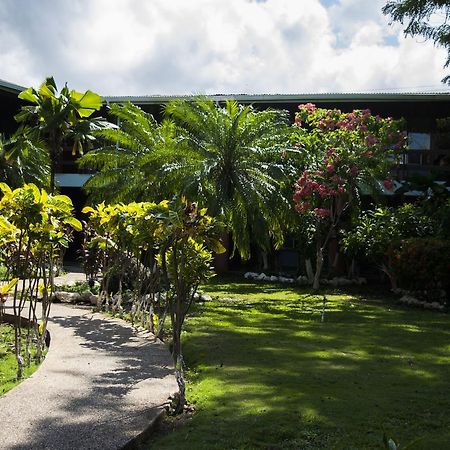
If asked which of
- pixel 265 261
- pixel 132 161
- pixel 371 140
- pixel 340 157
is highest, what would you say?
pixel 371 140

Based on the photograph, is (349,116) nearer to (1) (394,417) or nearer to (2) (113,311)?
(2) (113,311)

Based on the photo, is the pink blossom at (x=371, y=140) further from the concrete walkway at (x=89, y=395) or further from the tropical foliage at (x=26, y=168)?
the tropical foliage at (x=26, y=168)

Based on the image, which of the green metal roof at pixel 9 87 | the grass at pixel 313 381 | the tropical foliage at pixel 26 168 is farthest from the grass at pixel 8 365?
the green metal roof at pixel 9 87

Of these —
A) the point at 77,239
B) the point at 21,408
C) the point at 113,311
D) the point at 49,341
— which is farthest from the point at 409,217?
the point at 77,239

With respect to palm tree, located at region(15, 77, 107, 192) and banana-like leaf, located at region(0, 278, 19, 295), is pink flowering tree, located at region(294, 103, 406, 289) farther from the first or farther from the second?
banana-like leaf, located at region(0, 278, 19, 295)

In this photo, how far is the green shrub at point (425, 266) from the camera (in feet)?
46.2

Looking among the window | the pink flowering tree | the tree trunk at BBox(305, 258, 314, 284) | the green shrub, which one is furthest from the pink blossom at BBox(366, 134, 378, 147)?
the window

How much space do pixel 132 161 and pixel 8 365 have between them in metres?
11.0

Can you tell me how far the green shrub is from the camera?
46.2 feet

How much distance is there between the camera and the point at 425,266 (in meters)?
14.2

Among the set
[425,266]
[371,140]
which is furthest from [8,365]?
[371,140]

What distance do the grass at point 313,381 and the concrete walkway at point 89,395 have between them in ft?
1.12

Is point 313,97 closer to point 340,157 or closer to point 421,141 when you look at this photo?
point 421,141

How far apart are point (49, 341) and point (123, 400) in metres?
3.46
